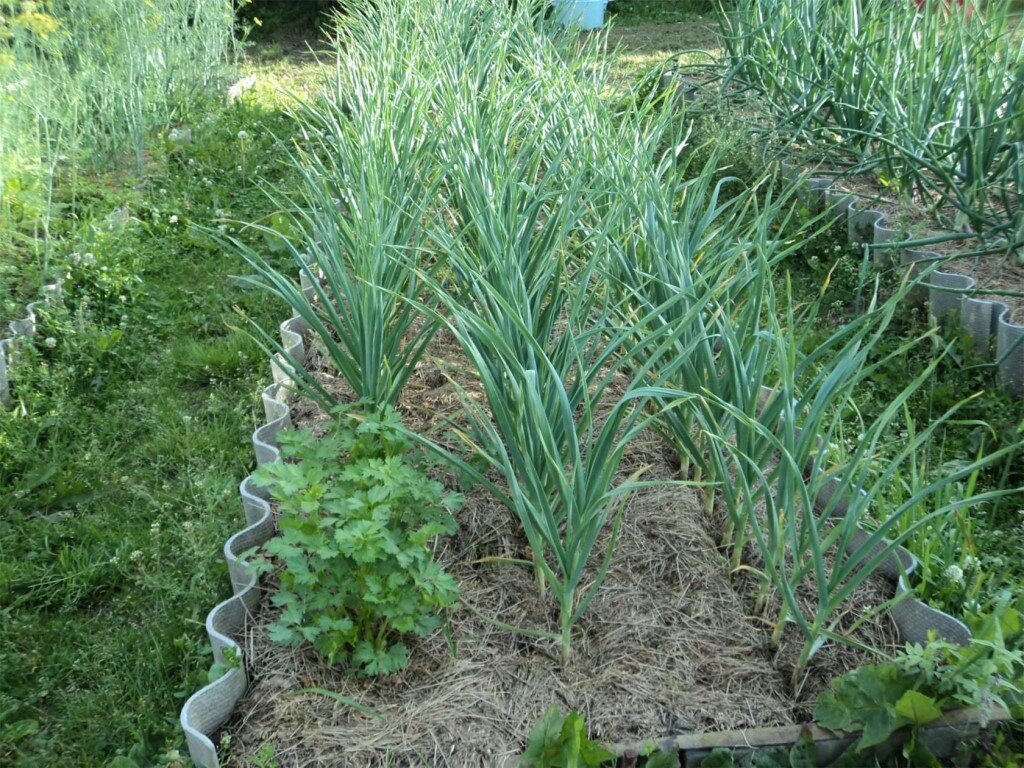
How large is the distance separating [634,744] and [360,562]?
0.63m

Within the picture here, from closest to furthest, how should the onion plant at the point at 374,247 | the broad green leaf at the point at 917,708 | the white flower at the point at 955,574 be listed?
the broad green leaf at the point at 917,708 < the white flower at the point at 955,574 < the onion plant at the point at 374,247

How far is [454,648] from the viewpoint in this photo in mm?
2148

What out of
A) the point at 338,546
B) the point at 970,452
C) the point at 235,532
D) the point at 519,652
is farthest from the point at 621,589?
the point at 970,452

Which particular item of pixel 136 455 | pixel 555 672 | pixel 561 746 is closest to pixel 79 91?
pixel 136 455

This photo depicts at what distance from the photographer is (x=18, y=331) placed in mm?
3611

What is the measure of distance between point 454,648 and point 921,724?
3.05 ft

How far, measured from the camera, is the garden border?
1.89 m

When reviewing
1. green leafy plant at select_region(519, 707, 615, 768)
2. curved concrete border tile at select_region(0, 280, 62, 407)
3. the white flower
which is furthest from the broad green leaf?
curved concrete border tile at select_region(0, 280, 62, 407)

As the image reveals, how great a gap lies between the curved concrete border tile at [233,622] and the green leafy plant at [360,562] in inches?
6.1

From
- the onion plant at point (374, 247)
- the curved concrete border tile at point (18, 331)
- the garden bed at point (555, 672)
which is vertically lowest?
the garden bed at point (555, 672)

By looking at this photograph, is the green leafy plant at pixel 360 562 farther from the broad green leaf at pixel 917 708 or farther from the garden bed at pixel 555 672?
the broad green leaf at pixel 917 708

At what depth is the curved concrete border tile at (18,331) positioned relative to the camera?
3.43 m

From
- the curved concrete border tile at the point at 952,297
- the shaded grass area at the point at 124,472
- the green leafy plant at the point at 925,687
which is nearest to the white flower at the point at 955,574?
the green leafy plant at the point at 925,687

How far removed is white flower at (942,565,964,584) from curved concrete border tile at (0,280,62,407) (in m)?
2.94
